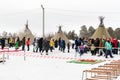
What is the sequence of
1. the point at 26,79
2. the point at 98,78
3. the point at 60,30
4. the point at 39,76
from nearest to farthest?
the point at 98,78, the point at 26,79, the point at 39,76, the point at 60,30

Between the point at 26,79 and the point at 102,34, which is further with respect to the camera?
the point at 102,34

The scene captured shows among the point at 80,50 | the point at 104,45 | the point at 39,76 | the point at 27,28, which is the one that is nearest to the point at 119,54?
the point at 104,45

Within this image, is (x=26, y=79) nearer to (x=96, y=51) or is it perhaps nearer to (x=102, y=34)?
(x=96, y=51)

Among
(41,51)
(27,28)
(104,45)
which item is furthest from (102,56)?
(27,28)

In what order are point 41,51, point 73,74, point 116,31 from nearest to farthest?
point 73,74 < point 41,51 < point 116,31

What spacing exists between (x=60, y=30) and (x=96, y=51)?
16.9 meters

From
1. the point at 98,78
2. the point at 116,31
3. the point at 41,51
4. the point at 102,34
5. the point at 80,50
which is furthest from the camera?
the point at 116,31

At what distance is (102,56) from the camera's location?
2698 cm

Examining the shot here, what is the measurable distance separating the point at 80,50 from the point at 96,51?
1.99 meters

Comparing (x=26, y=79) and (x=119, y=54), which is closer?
(x=26, y=79)

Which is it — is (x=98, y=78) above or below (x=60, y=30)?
below

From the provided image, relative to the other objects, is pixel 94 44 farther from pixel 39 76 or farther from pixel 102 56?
pixel 39 76

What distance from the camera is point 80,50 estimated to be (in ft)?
87.7

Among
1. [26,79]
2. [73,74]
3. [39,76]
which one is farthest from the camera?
[73,74]
